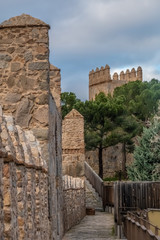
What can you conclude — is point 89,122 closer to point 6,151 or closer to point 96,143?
point 96,143

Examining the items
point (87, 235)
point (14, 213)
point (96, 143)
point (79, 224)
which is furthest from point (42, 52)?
point (96, 143)

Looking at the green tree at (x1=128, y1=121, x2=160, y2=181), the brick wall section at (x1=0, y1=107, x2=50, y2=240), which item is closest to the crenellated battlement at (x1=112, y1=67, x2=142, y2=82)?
the green tree at (x1=128, y1=121, x2=160, y2=181)

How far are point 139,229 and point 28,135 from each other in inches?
177

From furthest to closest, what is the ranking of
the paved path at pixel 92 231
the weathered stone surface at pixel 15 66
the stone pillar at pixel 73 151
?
the stone pillar at pixel 73 151 < the paved path at pixel 92 231 < the weathered stone surface at pixel 15 66

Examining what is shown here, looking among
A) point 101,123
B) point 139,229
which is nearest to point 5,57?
point 139,229

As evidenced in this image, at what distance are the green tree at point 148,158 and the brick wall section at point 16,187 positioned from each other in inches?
799

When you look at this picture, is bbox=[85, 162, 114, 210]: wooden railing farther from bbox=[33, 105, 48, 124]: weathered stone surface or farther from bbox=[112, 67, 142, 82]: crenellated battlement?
bbox=[112, 67, 142, 82]: crenellated battlement

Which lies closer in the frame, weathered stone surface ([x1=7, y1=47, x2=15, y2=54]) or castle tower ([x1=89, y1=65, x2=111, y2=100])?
weathered stone surface ([x1=7, y1=47, x2=15, y2=54])

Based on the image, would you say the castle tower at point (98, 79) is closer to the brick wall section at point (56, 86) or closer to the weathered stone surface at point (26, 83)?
the brick wall section at point (56, 86)

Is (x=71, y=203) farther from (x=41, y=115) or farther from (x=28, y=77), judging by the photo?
(x=28, y=77)

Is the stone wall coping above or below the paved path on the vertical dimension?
above

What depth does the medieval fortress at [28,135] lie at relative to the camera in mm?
4609

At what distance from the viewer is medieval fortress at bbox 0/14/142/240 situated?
461 centimetres

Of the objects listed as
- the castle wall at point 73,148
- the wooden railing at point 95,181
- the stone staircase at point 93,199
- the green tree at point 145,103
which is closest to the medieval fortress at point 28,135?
the castle wall at point 73,148
